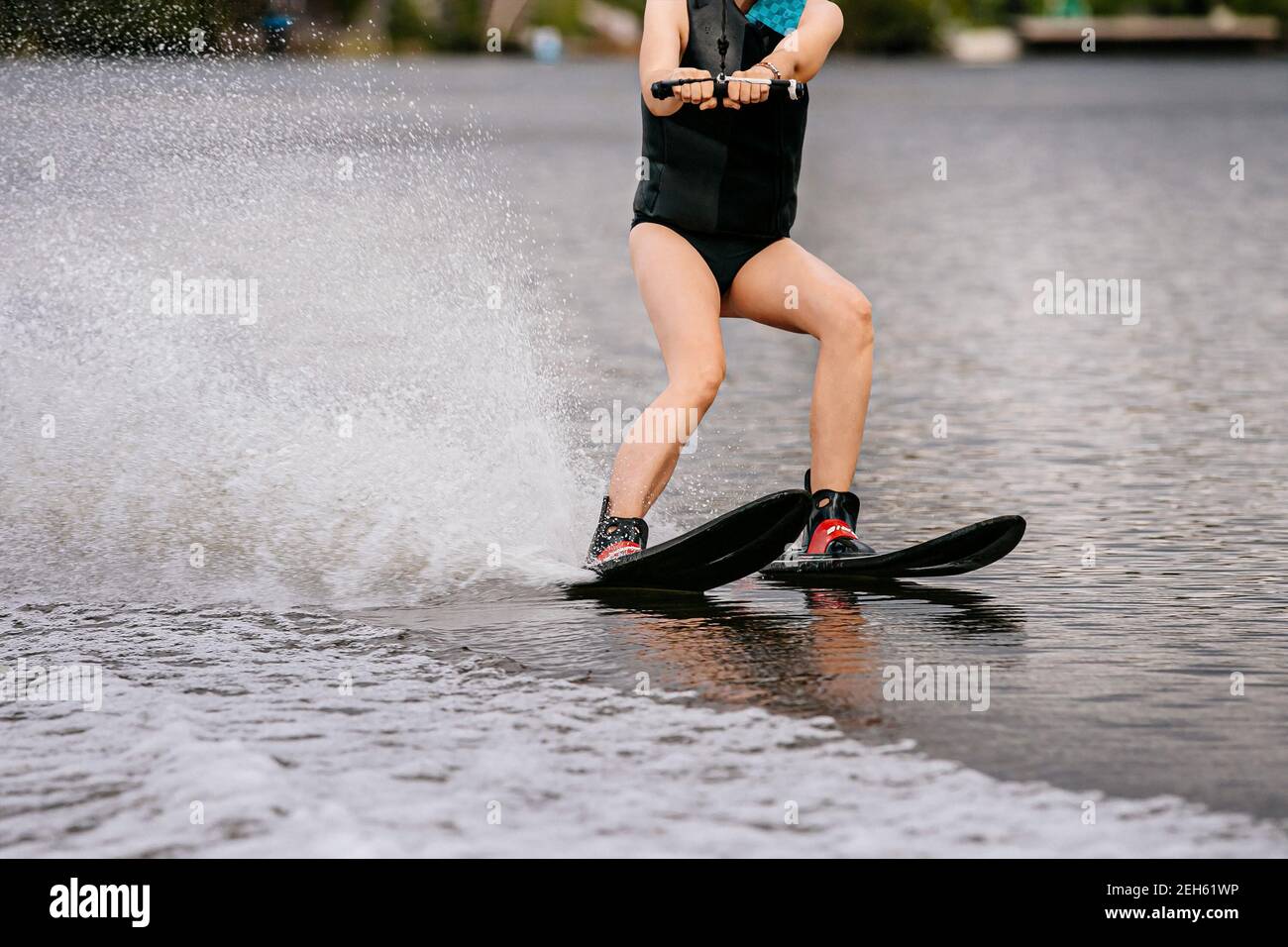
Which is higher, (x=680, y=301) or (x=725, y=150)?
(x=725, y=150)

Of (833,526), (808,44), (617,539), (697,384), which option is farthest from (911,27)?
(617,539)

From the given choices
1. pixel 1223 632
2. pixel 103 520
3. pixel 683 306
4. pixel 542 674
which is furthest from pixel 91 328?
pixel 1223 632

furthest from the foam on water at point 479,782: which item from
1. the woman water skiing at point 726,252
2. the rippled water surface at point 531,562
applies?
the woman water skiing at point 726,252

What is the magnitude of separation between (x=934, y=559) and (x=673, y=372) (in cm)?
97

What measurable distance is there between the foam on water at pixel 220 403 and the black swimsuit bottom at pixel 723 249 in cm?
104

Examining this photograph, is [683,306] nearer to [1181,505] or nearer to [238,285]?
[1181,505]

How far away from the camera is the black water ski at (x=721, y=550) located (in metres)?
6.26

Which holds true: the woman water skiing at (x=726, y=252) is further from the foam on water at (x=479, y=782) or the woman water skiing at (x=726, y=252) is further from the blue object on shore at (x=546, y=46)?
the blue object on shore at (x=546, y=46)

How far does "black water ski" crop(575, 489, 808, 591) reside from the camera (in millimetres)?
6258
